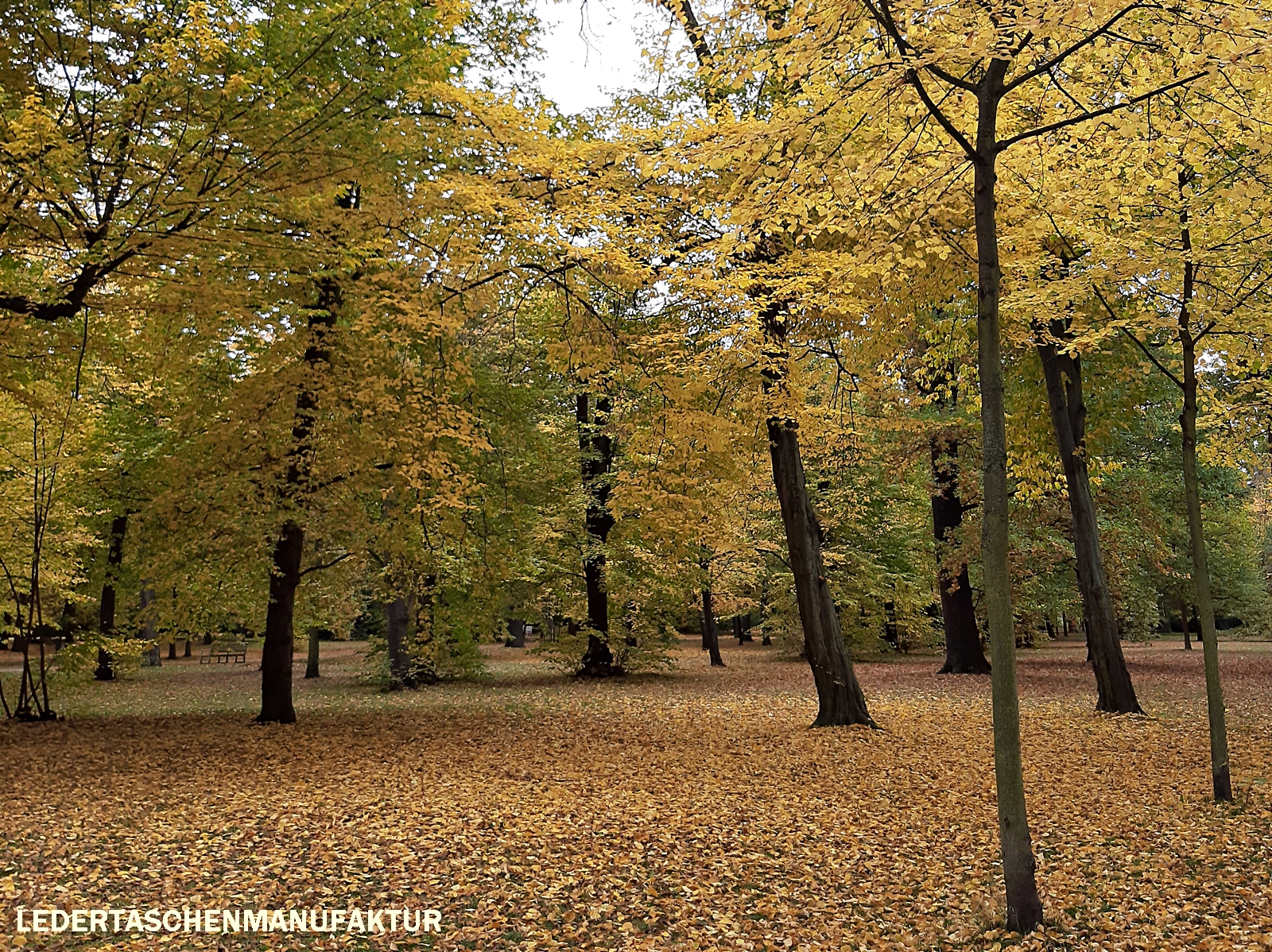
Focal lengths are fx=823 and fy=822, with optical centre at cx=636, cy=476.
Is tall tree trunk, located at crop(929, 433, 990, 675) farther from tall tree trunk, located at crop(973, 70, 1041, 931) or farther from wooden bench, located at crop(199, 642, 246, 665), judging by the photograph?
wooden bench, located at crop(199, 642, 246, 665)

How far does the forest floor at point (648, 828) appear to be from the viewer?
4441 millimetres

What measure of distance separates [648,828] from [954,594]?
49.6 ft

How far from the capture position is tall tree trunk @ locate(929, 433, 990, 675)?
61.4 feet

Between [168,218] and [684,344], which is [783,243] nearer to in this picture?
[684,344]

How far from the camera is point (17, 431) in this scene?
1382 cm

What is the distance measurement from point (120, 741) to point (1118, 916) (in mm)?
10305

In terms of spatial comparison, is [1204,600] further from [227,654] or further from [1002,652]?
[227,654]

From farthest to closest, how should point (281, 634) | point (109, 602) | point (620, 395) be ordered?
1. point (109, 602)
2. point (620, 395)
3. point (281, 634)

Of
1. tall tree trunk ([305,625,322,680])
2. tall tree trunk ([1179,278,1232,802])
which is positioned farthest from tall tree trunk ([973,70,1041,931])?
tall tree trunk ([305,625,322,680])

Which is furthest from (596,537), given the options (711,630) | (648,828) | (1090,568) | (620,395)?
(648,828)

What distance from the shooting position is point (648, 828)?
6180mm

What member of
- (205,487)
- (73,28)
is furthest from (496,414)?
(73,28)

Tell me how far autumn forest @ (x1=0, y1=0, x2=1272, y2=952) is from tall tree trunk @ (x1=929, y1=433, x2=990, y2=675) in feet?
10.9

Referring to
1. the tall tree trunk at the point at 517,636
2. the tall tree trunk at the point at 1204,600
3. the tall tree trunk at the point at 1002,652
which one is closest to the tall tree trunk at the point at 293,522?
the tall tree trunk at the point at 1002,652
